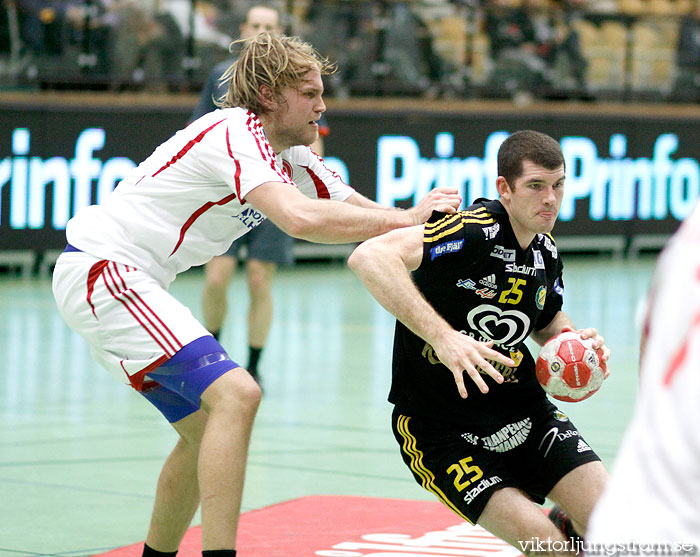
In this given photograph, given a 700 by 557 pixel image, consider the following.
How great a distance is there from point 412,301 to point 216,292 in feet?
14.7

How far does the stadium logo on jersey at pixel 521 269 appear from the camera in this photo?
423cm

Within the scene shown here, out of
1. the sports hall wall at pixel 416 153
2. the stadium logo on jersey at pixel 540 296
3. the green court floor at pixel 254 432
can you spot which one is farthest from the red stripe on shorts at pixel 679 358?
the sports hall wall at pixel 416 153

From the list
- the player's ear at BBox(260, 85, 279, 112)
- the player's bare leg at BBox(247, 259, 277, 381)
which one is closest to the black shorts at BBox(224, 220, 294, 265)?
the player's bare leg at BBox(247, 259, 277, 381)

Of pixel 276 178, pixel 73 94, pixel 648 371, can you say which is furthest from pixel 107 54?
pixel 648 371

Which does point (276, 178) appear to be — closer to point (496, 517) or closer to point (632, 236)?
point (496, 517)

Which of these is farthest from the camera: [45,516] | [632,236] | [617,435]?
[632,236]

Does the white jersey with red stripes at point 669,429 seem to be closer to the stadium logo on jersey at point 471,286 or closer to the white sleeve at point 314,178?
the stadium logo on jersey at point 471,286

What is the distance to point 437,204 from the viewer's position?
4.04 metres

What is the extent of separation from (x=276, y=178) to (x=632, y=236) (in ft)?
48.0

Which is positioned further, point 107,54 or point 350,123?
point 350,123

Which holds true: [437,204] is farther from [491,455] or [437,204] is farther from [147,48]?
[147,48]

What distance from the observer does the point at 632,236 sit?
1795 cm

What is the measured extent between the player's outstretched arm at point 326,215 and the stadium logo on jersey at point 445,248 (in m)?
0.11

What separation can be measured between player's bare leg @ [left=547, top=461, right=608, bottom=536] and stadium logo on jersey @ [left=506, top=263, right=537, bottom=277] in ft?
2.16
